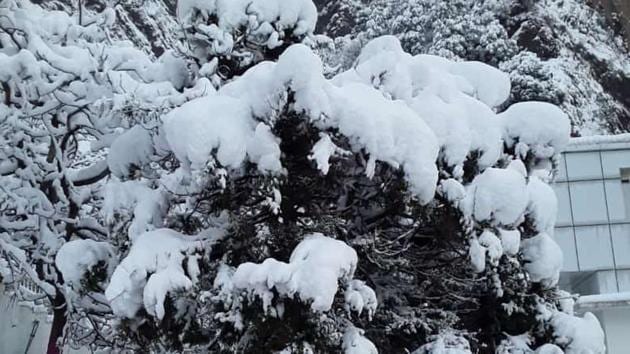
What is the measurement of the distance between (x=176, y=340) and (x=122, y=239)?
36.9 inches

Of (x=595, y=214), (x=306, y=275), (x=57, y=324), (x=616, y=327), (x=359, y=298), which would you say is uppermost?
(x=595, y=214)

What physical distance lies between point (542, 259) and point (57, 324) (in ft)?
12.8

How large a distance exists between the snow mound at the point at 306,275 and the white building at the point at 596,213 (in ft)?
25.8

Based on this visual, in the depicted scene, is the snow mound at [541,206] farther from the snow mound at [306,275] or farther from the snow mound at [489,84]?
the snow mound at [306,275]

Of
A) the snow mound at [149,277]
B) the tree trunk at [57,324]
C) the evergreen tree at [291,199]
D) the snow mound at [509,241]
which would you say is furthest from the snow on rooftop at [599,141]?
the snow mound at [149,277]

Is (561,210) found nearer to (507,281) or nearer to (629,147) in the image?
(629,147)

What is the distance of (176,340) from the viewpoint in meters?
3.94

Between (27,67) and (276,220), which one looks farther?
(27,67)

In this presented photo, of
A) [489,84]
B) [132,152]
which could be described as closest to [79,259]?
[132,152]

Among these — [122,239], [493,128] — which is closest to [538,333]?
[493,128]

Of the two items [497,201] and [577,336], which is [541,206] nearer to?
[497,201]

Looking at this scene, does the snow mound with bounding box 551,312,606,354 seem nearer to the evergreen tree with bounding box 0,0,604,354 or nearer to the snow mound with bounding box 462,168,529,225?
the evergreen tree with bounding box 0,0,604,354

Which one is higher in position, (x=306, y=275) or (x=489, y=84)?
(x=489, y=84)

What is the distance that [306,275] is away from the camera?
346cm
